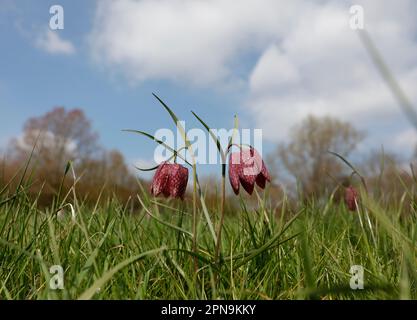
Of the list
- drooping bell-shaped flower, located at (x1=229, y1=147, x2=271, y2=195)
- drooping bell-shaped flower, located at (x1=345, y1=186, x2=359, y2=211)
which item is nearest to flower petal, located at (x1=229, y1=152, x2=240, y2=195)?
drooping bell-shaped flower, located at (x1=229, y1=147, x2=271, y2=195)

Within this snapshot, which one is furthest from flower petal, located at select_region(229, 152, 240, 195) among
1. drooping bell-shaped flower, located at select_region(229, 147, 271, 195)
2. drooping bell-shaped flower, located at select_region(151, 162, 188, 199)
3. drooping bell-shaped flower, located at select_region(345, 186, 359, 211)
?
drooping bell-shaped flower, located at select_region(345, 186, 359, 211)

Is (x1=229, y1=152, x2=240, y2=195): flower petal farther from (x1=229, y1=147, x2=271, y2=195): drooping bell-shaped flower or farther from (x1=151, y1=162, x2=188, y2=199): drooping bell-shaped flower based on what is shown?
(x1=151, y1=162, x2=188, y2=199): drooping bell-shaped flower

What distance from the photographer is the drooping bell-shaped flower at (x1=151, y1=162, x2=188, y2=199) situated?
116 cm

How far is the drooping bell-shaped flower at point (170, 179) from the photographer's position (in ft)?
3.81

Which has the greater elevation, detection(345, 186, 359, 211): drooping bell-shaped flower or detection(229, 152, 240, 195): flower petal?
detection(229, 152, 240, 195): flower petal

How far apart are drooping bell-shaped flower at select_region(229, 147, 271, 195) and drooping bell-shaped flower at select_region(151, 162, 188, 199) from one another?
0.41 feet

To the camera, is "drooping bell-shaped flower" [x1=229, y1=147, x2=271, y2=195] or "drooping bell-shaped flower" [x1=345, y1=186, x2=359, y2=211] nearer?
"drooping bell-shaped flower" [x1=229, y1=147, x2=271, y2=195]

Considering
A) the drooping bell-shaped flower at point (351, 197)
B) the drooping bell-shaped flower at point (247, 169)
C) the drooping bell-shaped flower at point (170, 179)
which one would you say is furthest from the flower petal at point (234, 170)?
the drooping bell-shaped flower at point (351, 197)

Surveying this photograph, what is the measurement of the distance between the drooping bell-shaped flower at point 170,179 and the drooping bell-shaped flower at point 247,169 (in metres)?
0.12

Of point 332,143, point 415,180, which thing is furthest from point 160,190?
point 332,143

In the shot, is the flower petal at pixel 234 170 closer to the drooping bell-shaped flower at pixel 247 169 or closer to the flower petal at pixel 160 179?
the drooping bell-shaped flower at pixel 247 169
